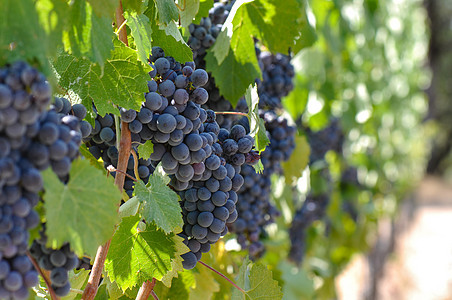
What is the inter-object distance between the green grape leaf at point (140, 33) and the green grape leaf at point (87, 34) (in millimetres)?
99

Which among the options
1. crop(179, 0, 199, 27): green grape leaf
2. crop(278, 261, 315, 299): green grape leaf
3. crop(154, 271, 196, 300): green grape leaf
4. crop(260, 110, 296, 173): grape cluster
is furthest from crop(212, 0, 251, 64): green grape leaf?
crop(278, 261, 315, 299): green grape leaf

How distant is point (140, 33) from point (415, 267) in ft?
30.1

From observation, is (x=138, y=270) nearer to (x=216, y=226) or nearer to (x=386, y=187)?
(x=216, y=226)

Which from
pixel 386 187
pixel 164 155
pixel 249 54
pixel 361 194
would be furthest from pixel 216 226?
pixel 386 187

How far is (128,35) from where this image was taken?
1.16 m

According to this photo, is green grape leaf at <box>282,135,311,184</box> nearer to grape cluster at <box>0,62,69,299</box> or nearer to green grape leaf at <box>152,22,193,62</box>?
green grape leaf at <box>152,22,193,62</box>

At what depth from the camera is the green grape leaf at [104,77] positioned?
101cm

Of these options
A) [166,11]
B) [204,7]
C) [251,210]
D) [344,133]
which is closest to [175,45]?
[166,11]

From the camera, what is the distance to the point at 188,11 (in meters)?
1.19

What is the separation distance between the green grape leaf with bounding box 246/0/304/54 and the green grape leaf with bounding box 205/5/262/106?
0.09 ft

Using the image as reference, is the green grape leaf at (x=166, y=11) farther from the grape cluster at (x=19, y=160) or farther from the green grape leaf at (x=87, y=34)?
the grape cluster at (x=19, y=160)

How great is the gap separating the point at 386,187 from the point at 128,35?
5.68m

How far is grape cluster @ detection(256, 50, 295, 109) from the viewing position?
5.86 ft

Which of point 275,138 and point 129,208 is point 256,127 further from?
point 275,138
